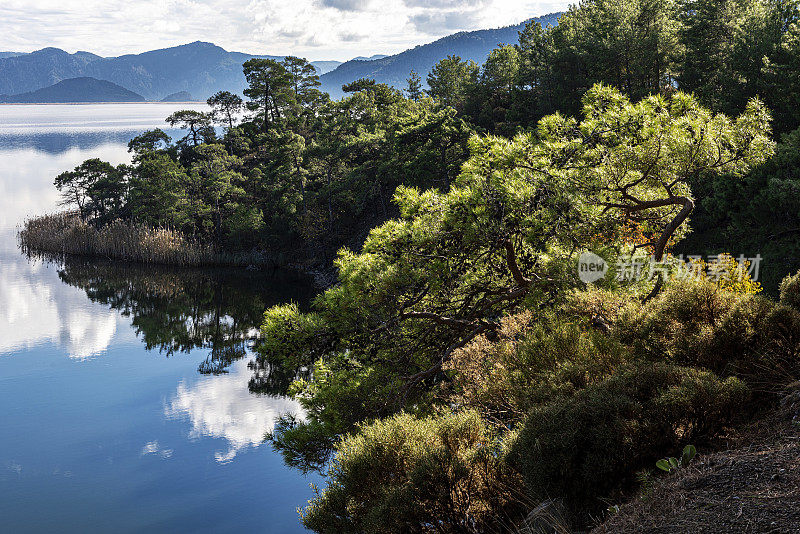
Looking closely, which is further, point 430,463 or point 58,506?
point 58,506

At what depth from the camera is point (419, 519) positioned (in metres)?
6.04

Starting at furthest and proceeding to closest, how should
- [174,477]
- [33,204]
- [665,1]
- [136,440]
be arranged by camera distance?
→ [33,204] < [665,1] < [136,440] < [174,477]

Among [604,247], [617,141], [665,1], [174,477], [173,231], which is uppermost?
[665,1]

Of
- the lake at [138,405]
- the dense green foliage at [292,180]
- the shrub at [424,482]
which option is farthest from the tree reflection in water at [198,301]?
the shrub at [424,482]

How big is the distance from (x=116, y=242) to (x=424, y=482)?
Answer: 128ft

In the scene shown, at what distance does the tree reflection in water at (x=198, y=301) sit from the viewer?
968 inches

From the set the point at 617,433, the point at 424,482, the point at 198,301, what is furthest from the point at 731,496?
the point at 198,301

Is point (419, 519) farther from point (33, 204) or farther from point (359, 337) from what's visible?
point (33, 204)

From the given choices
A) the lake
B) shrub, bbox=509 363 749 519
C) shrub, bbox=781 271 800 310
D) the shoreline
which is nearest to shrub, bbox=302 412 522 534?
shrub, bbox=509 363 749 519

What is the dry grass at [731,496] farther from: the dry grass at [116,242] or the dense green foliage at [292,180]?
the dry grass at [116,242]

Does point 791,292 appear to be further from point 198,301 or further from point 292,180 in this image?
point 292,180

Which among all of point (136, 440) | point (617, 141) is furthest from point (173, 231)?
point (617, 141)

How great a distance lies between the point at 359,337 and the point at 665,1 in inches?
1101

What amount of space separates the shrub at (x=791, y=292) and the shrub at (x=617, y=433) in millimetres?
1898
